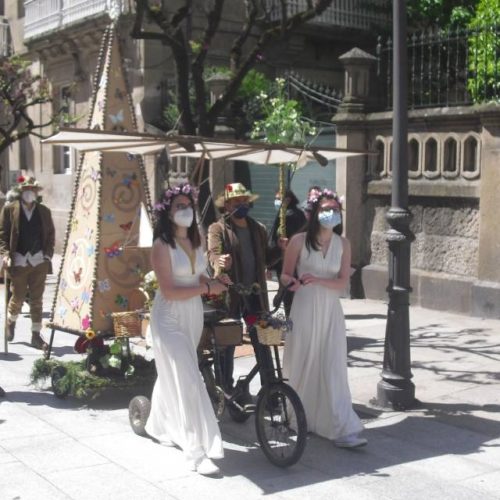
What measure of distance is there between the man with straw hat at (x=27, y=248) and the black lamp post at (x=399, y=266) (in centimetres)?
437

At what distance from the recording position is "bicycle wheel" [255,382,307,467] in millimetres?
5660

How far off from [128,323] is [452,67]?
776 centimetres

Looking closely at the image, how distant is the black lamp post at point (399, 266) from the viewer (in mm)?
7223

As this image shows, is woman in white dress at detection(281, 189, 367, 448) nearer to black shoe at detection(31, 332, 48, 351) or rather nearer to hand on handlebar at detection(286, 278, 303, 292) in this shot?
hand on handlebar at detection(286, 278, 303, 292)

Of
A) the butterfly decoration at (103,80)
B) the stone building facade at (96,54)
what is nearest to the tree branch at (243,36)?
the butterfly decoration at (103,80)

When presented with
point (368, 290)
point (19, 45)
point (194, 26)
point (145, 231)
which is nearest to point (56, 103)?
point (19, 45)

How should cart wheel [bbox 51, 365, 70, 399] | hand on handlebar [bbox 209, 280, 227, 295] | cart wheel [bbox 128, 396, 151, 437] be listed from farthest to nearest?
cart wheel [bbox 51, 365, 70, 399]
cart wheel [bbox 128, 396, 151, 437]
hand on handlebar [bbox 209, 280, 227, 295]

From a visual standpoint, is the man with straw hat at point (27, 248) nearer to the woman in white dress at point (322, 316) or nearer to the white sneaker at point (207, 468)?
the woman in white dress at point (322, 316)

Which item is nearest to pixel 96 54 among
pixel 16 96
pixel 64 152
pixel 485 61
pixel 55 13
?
pixel 55 13

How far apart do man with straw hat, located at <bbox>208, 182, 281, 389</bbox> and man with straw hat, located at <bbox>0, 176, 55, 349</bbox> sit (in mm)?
3631

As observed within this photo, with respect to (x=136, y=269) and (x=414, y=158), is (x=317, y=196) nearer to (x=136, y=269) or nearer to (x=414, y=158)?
(x=136, y=269)

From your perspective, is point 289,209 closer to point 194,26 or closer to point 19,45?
point 194,26

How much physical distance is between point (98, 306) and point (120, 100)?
6.18 ft

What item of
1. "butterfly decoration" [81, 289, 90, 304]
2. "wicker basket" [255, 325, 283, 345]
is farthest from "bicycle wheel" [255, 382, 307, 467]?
"butterfly decoration" [81, 289, 90, 304]
